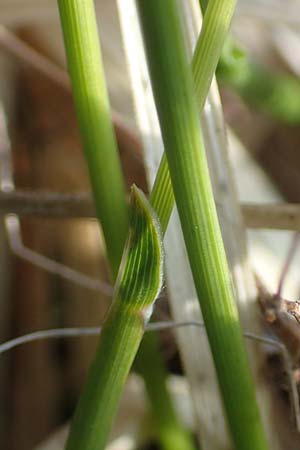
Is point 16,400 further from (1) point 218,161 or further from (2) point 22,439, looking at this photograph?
(1) point 218,161

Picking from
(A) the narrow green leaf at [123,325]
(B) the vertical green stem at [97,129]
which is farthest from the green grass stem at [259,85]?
(A) the narrow green leaf at [123,325]

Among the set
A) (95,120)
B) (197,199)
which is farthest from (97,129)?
(197,199)

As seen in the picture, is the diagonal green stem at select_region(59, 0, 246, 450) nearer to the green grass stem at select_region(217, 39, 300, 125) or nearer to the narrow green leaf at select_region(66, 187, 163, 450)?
the narrow green leaf at select_region(66, 187, 163, 450)

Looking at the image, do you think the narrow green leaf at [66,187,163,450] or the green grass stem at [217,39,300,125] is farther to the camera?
the green grass stem at [217,39,300,125]

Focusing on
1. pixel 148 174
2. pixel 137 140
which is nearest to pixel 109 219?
pixel 148 174

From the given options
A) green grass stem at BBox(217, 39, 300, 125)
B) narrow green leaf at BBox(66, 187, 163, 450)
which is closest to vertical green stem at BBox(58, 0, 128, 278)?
narrow green leaf at BBox(66, 187, 163, 450)

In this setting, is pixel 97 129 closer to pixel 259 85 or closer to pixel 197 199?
pixel 197 199

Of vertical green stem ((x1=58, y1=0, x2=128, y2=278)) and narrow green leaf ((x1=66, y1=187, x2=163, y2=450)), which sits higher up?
vertical green stem ((x1=58, y1=0, x2=128, y2=278))
